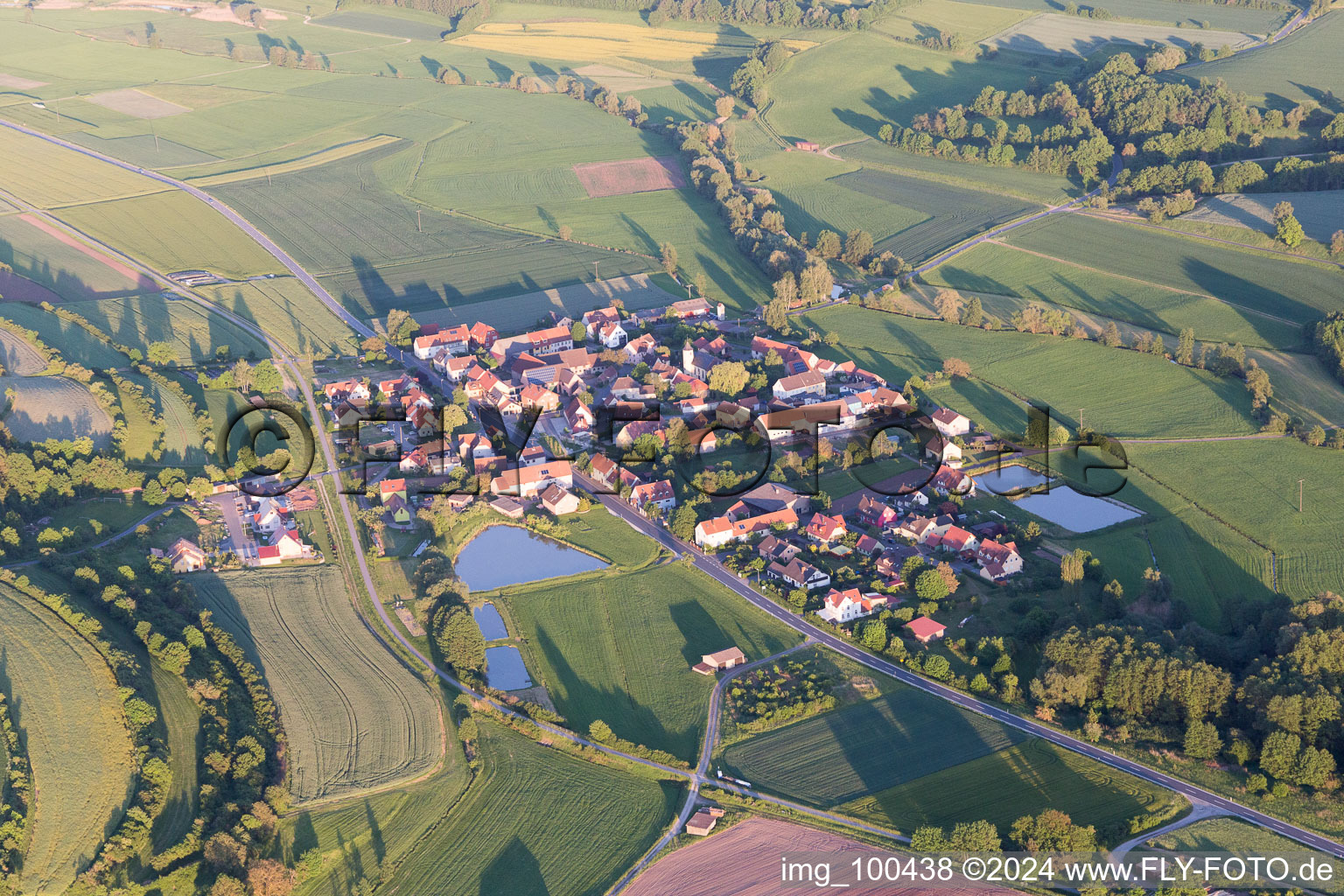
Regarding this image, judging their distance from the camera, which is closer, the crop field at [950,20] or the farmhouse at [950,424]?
the farmhouse at [950,424]

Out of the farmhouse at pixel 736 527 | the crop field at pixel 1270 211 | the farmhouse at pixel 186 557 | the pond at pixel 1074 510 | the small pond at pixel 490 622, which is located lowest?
the pond at pixel 1074 510

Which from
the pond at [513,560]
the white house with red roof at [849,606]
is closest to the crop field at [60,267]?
the pond at [513,560]

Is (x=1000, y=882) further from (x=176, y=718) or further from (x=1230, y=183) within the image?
(x=1230, y=183)

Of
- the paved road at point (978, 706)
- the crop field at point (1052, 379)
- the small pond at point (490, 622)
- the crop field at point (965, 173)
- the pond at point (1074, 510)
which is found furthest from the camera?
the crop field at point (965, 173)

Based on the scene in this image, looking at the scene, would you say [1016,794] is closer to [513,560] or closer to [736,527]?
[736,527]

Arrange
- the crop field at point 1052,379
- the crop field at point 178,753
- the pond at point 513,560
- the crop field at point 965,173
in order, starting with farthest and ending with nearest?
the crop field at point 965,173
the crop field at point 1052,379
the pond at point 513,560
the crop field at point 178,753

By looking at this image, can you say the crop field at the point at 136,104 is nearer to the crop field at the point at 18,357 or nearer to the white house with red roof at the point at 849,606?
the crop field at the point at 18,357
